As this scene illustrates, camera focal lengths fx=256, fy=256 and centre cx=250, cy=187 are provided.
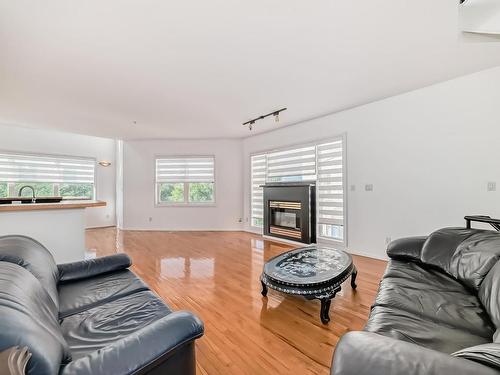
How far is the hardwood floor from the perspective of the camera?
183 centimetres

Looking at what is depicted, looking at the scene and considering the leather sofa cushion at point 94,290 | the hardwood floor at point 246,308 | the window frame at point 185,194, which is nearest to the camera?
the leather sofa cushion at point 94,290

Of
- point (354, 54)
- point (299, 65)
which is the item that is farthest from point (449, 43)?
point (299, 65)

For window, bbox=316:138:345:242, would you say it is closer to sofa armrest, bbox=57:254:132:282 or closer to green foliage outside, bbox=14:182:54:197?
sofa armrest, bbox=57:254:132:282

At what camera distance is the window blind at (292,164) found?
5.48 metres

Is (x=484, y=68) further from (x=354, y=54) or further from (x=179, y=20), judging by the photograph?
(x=179, y=20)

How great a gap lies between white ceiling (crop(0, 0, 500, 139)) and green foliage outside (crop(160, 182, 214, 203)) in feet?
10.2

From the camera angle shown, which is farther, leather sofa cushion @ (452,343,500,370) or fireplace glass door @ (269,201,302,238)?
fireplace glass door @ (269,201,302,238)

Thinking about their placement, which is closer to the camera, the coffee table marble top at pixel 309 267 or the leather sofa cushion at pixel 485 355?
the leather sofa cushion at pixel 485 355

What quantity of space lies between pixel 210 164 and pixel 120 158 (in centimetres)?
291

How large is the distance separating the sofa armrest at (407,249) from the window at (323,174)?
84.2 inches

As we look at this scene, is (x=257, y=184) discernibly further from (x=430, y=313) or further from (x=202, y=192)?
(x=430, y=313)

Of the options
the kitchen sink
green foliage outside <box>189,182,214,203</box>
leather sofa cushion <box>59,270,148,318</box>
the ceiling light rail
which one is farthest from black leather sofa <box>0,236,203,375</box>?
green foliage outside <box>189,182,214,203</box>

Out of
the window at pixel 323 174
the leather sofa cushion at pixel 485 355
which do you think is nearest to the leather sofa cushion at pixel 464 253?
the leather sofa cushion at pixel 485 355

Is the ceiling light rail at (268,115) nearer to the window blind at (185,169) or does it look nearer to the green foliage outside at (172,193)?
the window blind at (185,169)
